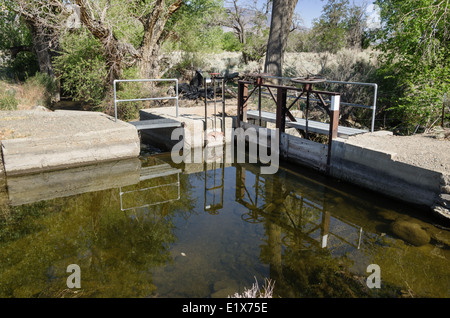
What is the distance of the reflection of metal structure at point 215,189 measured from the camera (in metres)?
7.79

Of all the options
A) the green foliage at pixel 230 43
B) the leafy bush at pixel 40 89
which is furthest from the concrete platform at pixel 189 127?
the green foliage at pixel 230 43

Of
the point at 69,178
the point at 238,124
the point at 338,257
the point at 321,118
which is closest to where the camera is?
the point at 338,257

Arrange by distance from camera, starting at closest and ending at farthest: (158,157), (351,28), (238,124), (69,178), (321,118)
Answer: (69,178) → (158,157) → (238,124) → (321,118) → (351,28)

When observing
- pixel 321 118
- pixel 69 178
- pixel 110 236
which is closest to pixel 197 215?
pixel 110 236

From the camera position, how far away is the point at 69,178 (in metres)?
8.94

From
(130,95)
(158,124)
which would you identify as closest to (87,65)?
(130,95)

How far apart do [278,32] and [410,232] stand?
Result: 1128 centimetres

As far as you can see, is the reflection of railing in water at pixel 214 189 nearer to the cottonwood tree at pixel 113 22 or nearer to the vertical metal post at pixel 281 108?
the vertical metal post at pixel 281 108

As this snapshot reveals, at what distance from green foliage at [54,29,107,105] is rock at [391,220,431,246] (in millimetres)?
10917

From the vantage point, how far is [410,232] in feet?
21.5

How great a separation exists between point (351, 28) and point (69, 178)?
18030mm
